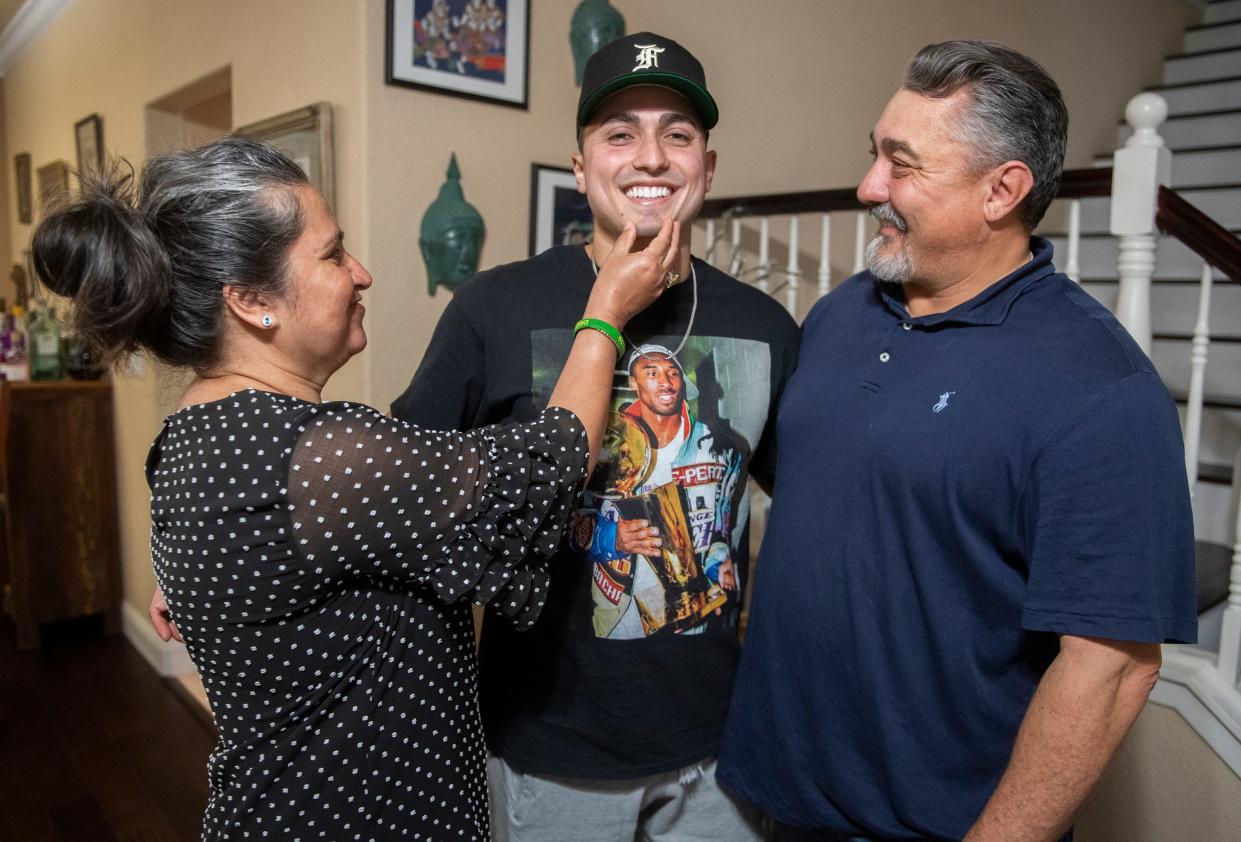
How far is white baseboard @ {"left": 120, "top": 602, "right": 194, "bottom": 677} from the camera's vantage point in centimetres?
344

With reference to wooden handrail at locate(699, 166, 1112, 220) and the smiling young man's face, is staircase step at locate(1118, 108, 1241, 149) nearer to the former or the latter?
wooden handrail at locate(699, 166, 1112, 220)

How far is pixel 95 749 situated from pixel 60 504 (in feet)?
4.22

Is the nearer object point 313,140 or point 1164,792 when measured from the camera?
point 1164,792

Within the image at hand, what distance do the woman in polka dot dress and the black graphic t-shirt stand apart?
186 millimetres

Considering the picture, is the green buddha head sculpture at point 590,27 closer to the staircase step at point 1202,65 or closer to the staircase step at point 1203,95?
the staircase step at point 1203,95

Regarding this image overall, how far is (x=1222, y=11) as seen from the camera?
17.1 ft

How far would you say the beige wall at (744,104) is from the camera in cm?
233

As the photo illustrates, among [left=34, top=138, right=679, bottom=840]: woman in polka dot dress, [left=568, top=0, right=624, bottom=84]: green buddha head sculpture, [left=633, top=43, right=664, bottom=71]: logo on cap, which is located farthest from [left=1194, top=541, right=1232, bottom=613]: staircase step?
[left=568, top=0, right=624, bottom=84]: green buddha head sculpture

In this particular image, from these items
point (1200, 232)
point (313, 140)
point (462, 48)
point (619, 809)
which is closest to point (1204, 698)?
point (1200, 232)

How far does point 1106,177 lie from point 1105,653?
145 cm

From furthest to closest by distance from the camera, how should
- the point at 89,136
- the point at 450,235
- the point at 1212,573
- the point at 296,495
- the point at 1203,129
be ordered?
the point at 1203,129, the point at 89,136, the point at 1212,573, the point at 450,235, the point at 296,495

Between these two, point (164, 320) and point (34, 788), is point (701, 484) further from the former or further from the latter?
point (34, 788)

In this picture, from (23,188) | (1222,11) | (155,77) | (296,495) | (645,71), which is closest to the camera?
(296,495)

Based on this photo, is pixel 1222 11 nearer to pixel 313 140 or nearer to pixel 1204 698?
pixel 1204 698
